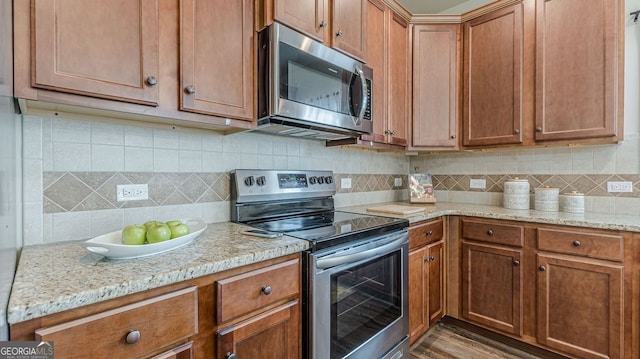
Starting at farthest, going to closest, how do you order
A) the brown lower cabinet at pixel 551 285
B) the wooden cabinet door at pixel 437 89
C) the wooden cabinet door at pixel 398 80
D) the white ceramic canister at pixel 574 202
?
the wooden cabinet door at pixel 437 89, the wooden cabinet door at pixel 398 80, the white ceramic canister at pixel 574 202, the brown lower cabinet at pixel 551 285

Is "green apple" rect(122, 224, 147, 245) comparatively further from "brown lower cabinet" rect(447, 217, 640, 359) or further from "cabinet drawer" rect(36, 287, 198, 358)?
"brown lower cabinet" rect(447, 217, 640, 359)

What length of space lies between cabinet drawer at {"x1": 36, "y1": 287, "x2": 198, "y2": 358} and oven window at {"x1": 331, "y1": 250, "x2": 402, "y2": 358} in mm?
622

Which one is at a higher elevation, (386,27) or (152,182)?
(386,27)

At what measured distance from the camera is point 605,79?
6.04ft

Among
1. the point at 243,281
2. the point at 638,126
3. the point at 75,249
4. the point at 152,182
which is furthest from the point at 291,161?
the point at 638,126

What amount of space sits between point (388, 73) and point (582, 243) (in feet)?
5.38

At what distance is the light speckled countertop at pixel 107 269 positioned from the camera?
0.68 metres

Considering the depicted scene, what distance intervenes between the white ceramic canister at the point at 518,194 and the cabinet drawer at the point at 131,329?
2.35 meters

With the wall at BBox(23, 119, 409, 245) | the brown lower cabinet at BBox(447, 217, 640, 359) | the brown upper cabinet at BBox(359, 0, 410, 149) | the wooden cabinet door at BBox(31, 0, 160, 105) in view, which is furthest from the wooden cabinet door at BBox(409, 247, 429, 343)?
the wooden cabinet door at BBox(31, 0, 160, 105)

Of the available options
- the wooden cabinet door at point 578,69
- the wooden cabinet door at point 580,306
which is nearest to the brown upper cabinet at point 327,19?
the wooden cabinet door at point 578,69

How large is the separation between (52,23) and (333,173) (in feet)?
5.58

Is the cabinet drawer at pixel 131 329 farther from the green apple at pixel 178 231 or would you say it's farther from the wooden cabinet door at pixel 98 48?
the wooden cabinet door at pixel 98 48

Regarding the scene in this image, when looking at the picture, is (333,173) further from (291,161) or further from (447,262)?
(447,262)

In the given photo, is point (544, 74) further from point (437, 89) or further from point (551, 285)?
point (551, 285)
